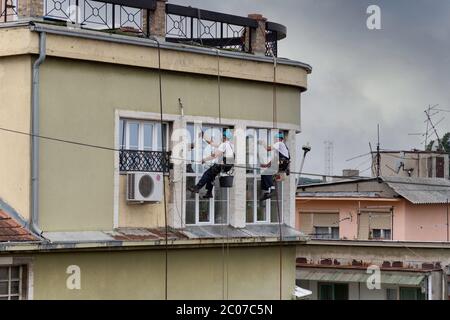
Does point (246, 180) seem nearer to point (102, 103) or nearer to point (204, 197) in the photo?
point (204, 197)

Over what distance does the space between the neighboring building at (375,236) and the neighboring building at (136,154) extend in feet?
27.4

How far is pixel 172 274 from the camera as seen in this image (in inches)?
671

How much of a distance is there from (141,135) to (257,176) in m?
2.54

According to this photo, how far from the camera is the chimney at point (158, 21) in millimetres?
17078

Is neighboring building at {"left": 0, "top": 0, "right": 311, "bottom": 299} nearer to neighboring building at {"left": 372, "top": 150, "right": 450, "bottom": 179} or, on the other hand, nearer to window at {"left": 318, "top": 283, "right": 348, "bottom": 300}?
window at {"left": 318, "top": 283, "right": 348, "bottom": 300}

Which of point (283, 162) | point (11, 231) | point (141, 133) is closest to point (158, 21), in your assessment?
point (141, 133)

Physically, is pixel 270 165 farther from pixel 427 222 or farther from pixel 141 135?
pixel 427 222

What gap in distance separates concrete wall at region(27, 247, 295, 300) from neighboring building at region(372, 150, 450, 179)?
2007 cm

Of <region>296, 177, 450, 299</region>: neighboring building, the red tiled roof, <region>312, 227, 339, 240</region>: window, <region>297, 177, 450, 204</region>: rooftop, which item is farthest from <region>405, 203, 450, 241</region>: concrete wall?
the red tiled roof

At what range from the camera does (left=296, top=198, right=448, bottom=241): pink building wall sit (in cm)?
3144
